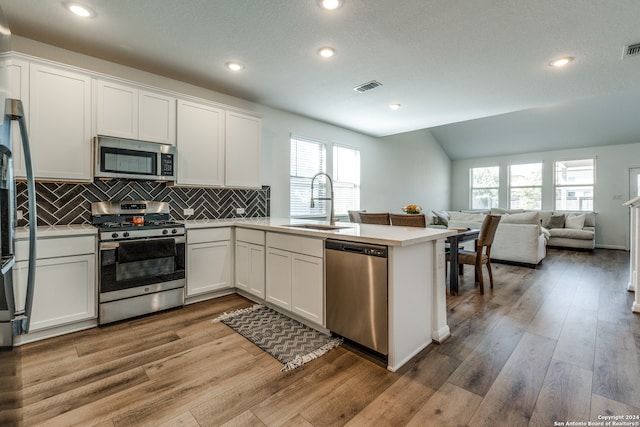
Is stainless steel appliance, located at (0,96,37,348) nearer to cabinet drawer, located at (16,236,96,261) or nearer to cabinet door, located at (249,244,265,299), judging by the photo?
cabinet drawer, located at (16,236,96,261)

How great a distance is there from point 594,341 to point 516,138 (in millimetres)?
7020

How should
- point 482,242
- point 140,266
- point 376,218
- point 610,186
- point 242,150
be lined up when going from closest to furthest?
point 140,266, point 482,242, point 242,150, point 376,218, point 610,186

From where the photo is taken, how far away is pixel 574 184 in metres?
7.61

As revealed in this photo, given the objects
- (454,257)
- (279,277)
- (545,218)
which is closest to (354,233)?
(279,277)

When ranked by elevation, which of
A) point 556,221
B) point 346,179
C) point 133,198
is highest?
point 346,179

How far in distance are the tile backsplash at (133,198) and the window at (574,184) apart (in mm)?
7998

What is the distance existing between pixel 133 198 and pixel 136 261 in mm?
846

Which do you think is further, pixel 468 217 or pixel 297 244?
pixel 468 217

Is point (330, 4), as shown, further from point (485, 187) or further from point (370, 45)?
point (485, 187)

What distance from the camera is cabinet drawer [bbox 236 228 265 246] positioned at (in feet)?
10.0

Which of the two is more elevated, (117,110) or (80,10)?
(80,10)

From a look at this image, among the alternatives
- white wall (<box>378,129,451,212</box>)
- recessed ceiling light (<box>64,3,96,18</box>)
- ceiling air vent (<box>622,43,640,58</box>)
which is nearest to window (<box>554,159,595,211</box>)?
white wall (<box>378,129,451,212</box>)

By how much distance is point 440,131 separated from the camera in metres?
8.49

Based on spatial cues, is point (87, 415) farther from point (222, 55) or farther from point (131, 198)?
point (222, 55)
